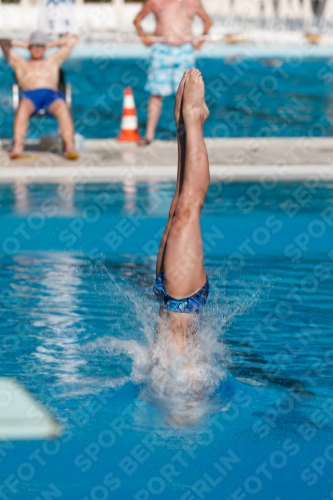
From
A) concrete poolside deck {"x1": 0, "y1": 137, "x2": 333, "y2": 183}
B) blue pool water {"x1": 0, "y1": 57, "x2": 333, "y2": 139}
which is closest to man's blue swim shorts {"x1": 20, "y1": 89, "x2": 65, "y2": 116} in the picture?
concrete poolside deck {"x1": 0, "y1": 137, "x2": 333, "y2": 183}

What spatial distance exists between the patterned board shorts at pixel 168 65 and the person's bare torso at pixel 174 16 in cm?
17

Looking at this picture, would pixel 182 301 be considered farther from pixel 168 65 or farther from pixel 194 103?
pixel 168 65

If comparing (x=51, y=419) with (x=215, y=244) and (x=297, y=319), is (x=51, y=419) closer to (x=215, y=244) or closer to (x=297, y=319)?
(x=297, y=319)

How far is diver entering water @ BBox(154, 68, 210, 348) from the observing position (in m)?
3.55

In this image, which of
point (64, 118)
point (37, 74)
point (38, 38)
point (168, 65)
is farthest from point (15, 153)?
point (168, 65)

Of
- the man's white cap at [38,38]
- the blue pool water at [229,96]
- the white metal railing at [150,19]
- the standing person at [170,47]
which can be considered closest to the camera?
the man's white cap at [38,38]

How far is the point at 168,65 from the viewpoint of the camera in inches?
376

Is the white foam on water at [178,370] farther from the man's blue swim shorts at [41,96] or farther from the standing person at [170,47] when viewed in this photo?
the standing person at [170,47]

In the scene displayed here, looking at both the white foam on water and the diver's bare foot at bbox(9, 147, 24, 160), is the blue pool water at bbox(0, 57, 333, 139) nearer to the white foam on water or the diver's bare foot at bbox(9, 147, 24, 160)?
the diver's bare foot at bbox(9, 147, 24, 160)

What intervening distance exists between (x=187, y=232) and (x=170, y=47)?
6224 millimetres

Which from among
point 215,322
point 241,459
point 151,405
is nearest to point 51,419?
point 151,405

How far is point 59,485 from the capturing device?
3.07 metres

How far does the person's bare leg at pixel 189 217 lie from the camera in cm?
355

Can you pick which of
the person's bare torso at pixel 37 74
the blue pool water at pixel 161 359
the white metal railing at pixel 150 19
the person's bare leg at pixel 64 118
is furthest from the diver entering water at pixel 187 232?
the white metal railing at pixel 150 19
